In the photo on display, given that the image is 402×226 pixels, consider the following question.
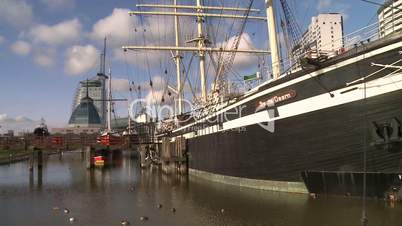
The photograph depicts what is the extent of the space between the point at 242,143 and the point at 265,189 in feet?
10.6

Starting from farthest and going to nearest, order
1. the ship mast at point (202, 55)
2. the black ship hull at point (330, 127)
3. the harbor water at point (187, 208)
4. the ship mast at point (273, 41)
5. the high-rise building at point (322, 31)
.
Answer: the ship mast at point (202, 55) → the ship mast at point (273, 41) → the high-rise building at point (322, 31) → the black ship hull at point (330, 127) → the harbor water at point (187, 208)

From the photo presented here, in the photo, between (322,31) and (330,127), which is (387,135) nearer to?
(330,127)

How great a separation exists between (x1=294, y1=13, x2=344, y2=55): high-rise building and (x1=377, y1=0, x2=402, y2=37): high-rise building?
3.90 meters

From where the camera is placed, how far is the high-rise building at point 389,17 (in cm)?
1631

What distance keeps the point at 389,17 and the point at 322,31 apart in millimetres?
5823

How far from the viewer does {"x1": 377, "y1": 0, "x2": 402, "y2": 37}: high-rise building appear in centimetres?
1631

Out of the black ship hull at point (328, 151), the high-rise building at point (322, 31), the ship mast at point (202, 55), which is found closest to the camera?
the black ship hull at point (328, 151)

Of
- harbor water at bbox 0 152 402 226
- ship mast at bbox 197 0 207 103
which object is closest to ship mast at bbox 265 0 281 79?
harbor water at bbox 0 152 402 226

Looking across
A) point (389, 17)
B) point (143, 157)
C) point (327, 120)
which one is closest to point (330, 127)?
point (327, 120)

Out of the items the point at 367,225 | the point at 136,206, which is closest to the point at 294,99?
the point at 367,225

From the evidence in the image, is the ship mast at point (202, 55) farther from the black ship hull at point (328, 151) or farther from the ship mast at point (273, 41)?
the black ship hull at point (328, 151)

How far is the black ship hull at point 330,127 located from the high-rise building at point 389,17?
109 cm

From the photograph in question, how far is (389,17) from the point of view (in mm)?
16891

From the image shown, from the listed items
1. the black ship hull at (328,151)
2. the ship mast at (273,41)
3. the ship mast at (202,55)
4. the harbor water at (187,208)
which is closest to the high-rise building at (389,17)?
the black ship hull at (328,151)
